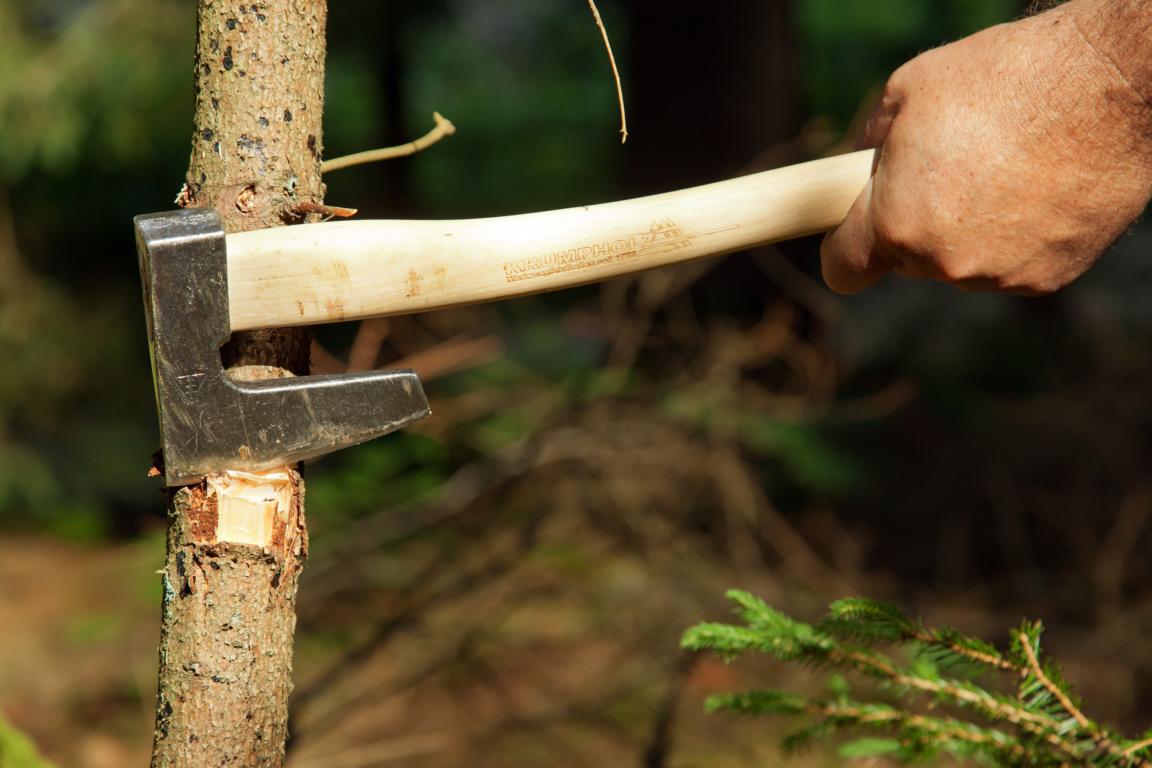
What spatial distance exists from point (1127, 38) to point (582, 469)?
2480 millimetres

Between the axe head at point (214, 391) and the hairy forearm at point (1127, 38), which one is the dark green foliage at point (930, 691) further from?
the hairy forearm at point (1127, 38)

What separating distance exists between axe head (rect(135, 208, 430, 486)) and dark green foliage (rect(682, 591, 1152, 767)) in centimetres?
59

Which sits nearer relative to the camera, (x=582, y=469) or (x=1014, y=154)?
(x=1014, y=154)

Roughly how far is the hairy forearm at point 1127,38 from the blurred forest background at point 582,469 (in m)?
1.58

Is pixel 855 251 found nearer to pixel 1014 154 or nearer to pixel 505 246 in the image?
pixel 1014 154

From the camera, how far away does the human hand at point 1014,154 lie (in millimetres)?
1288

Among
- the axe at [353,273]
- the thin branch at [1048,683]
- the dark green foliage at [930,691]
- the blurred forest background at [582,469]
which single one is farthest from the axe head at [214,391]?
the blurred forest background at [582,469]

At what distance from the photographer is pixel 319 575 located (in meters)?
3.60

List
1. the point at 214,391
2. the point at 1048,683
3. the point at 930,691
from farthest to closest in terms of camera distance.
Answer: the point at 930,691 → the point at 1048,683 → the point at 214,391

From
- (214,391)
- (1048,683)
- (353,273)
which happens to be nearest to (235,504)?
(214,391)

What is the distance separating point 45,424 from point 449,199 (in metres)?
6.57

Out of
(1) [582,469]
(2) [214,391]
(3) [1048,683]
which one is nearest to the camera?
(2) [214,391]

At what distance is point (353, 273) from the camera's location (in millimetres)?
1232

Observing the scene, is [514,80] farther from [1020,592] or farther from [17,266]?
[1020,592]
